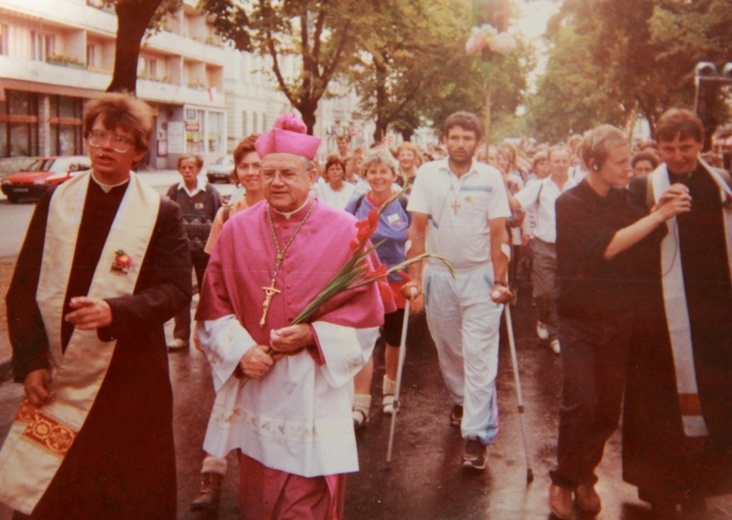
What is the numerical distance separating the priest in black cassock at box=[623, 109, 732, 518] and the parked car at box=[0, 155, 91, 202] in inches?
825

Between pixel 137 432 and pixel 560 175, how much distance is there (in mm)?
6564

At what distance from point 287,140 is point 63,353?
119cm

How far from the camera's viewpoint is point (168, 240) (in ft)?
11.5

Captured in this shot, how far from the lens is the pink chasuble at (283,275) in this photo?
3621 millimetres

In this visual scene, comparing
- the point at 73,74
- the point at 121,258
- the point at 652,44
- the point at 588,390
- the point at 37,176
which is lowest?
the point at 37,176

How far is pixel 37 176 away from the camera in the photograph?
2467 cm

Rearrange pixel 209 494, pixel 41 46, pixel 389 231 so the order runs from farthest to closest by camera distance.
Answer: pixel 41 46
pixel 389 231
pixel 209 494

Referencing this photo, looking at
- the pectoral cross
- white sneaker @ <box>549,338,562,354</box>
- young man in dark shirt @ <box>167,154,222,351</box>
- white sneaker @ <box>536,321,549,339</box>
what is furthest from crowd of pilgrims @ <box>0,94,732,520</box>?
white sneaker @ <box>536,321,549,339</box>

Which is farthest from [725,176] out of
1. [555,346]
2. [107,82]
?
[107,82]

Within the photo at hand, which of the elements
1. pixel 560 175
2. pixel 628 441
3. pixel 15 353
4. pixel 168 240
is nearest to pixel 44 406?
pixel 15 353

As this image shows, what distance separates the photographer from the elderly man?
3.50 metres

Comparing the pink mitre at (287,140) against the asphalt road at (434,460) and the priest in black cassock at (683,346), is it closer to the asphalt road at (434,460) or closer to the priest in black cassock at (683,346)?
the priest in black cassock at (683,346)

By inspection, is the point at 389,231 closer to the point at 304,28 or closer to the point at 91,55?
the point at 304,28

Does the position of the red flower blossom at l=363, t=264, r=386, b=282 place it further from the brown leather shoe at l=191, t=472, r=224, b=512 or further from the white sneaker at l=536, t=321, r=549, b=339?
the white sneaker at l=536, t=321, r=549, b=339
